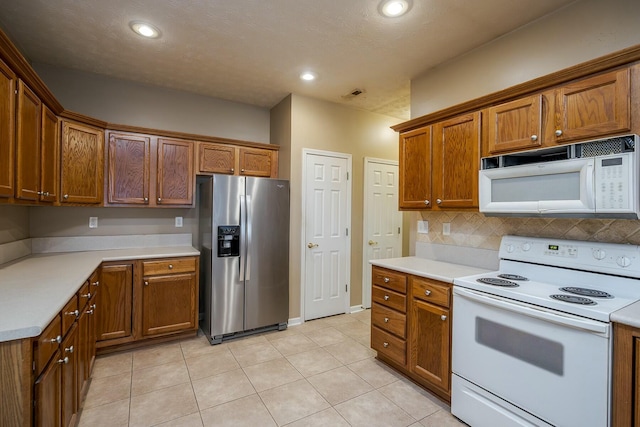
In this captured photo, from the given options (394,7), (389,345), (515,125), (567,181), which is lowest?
(389,345)

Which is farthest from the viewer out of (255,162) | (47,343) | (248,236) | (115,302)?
(255,162)

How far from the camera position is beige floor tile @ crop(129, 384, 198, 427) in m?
1.97

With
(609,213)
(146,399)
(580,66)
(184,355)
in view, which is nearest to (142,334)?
(184,355)

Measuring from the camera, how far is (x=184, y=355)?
9.34ft

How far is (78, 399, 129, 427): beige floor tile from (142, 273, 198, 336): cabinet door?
0.89 meters

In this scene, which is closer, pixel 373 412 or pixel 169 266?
pixel 373 412

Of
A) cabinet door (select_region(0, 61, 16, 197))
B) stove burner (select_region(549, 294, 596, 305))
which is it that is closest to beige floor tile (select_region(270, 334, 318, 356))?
stove burner (select_region(549, 294, 596, 305))

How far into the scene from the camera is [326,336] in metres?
3.32

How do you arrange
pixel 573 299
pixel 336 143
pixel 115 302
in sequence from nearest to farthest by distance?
pixel 573 299
pixel 115 302
pixel 336 143

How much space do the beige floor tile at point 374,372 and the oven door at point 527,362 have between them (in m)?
0.59

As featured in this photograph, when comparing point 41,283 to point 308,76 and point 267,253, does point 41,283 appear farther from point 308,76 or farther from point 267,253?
Result: point 308,76

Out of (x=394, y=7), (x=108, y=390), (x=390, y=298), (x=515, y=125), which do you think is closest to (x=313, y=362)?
(x=390, y=298)

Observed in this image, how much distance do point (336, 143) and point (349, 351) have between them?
2.43 meters

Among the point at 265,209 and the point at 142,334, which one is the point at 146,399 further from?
the point at 265,209
